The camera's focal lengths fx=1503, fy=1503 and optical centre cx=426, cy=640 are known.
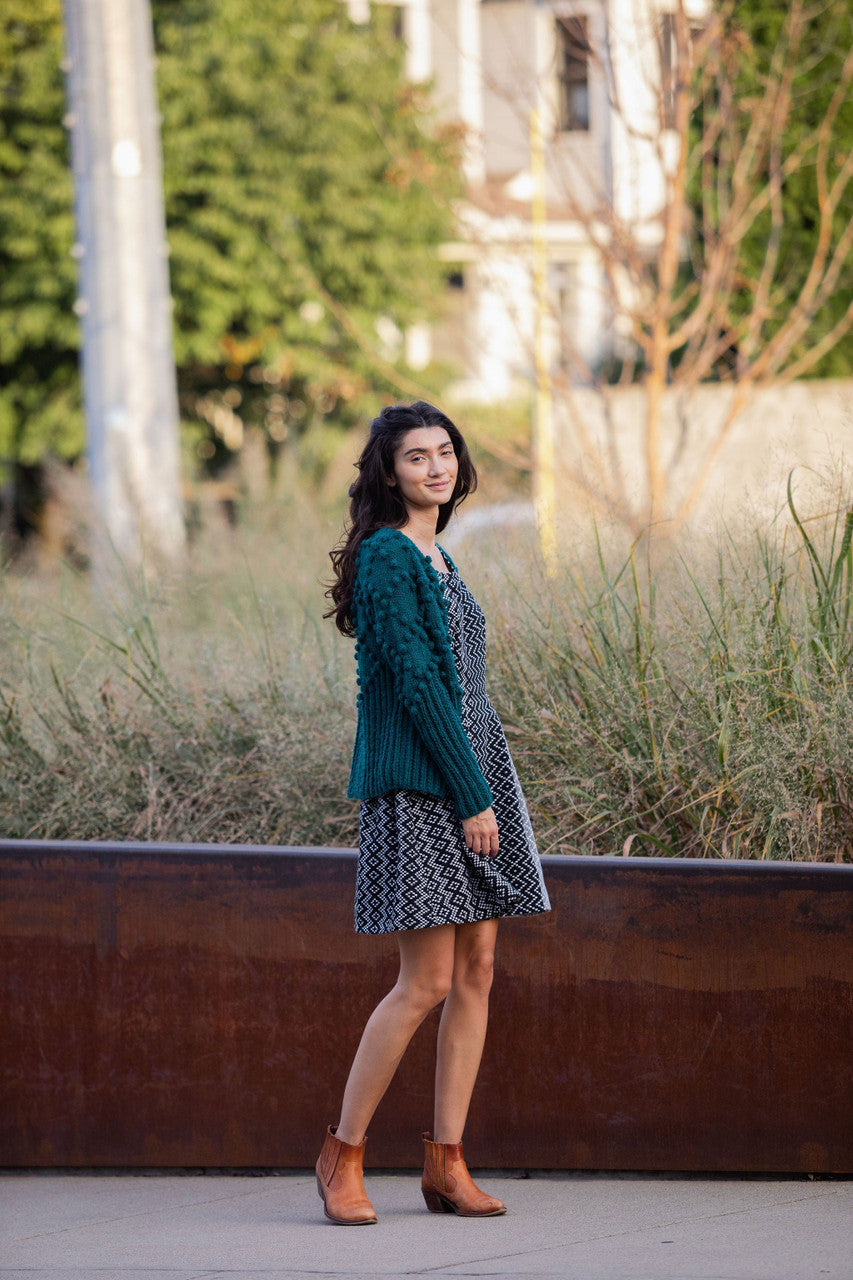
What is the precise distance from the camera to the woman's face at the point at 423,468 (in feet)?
11.2

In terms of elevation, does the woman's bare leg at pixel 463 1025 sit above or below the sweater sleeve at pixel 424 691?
below

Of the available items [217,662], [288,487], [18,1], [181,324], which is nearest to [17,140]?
[18,1]

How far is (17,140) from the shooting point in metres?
19.4

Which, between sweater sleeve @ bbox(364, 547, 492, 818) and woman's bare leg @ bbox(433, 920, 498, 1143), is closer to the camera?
sweater sleeve @ bbox(364, 547, 492, 818)

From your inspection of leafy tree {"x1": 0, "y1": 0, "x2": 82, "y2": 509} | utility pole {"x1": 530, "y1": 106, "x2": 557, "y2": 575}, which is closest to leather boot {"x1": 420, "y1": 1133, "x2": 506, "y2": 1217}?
utility pole {"x1": 530, "y1": 106, "x2": 557, "y2": 575}

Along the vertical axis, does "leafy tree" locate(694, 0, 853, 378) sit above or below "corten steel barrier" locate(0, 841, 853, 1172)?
above

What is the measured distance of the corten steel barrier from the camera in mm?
3637

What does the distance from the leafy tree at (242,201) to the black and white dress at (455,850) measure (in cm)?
1540

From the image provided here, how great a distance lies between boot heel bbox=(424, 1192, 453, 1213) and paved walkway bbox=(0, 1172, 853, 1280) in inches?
1.1

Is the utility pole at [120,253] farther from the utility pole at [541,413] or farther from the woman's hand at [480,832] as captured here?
the woman's hand at [480,832]

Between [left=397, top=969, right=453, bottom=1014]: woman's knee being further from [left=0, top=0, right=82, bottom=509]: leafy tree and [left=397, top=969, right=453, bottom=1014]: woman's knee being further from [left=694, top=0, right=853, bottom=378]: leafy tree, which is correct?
[left=0, top=0, right=82, bottom=509]: leafy tree

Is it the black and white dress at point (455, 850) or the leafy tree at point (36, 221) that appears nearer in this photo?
the black and white dress at point (455, 850)

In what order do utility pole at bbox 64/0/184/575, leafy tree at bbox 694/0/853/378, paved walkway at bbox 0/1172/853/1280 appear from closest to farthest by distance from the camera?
paved walkway at bbox 0/1172/853/1280, utility pole at bbox 64/0/184/575, leafy tree at bbox 694/0/853/378

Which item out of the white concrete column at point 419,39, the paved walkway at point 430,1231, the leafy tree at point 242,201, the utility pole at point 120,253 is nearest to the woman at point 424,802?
the paved walkway at point 430,1231
